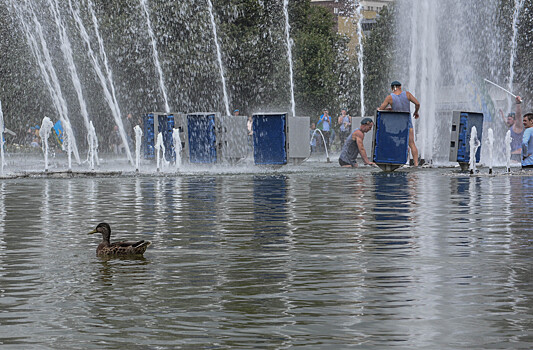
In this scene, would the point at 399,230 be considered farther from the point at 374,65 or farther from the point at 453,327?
the point at 374,65

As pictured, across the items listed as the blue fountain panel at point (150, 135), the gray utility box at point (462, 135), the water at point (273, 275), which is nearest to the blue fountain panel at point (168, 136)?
the blue fountain panel at point (150, 135)

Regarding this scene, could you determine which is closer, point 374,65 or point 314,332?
point 314,332

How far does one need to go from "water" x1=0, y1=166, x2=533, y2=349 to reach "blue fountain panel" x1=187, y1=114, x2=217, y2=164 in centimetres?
1321

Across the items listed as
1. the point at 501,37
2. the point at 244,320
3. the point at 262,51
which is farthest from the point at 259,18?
the point at 244,320

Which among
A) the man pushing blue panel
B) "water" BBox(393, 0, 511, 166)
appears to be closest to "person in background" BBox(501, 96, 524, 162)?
"water" BBox(393, 0, 511, 166)

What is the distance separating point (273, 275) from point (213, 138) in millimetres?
21884

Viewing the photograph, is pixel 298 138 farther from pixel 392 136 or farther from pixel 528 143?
pixel 528 143

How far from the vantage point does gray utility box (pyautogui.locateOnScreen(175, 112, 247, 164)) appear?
3100 centimetres

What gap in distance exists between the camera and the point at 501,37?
66.2 metres

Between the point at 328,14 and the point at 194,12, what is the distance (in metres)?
19.6

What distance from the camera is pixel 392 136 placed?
2619cm

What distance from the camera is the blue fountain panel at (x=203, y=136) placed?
1218 inches

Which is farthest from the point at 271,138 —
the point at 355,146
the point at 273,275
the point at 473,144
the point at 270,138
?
the point at 273,275

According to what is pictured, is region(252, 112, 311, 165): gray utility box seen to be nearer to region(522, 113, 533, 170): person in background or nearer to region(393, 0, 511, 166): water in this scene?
region(393, 0, 511, 166): water
